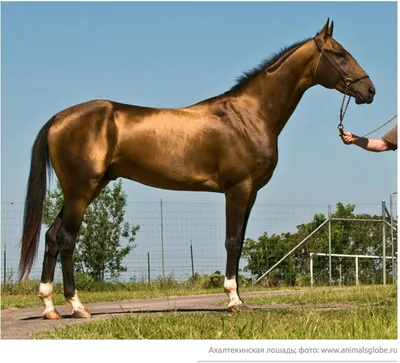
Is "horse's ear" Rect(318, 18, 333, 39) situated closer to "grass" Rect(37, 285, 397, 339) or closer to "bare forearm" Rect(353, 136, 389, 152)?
"bare forearm" Rect(353, 136, 389, 152)

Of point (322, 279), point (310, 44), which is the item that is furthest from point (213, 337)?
point (322, 279)

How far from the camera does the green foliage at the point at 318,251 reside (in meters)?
17.3

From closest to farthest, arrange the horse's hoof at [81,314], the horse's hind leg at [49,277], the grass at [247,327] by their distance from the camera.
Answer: the grass at [247,327], the horse's hoof at [81,314], the horse's hind leg at [49,277]

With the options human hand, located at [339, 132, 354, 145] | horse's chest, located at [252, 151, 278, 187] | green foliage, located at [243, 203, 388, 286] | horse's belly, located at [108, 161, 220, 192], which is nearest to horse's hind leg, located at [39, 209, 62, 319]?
horse's belly, located at [108, 161, 220, 192]

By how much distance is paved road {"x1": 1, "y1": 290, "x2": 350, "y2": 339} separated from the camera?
24.1ft

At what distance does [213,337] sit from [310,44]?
405 cm

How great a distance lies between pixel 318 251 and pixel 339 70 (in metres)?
10.4

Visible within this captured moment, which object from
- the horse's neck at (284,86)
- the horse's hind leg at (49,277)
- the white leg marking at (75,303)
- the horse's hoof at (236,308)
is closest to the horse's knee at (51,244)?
the horse's hind leg at (49,277)

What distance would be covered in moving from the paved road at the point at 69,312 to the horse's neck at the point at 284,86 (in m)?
2.27

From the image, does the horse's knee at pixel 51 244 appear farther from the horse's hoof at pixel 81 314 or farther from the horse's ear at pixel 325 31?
the horse's ear at pixel 325 31

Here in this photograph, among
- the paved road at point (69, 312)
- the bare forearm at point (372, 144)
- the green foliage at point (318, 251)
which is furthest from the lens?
the green foliage at point (318, 251)

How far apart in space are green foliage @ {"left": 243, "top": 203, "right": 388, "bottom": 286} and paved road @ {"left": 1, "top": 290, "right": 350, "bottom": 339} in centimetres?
567

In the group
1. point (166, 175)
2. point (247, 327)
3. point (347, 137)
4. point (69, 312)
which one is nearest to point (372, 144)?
point (347, 137)

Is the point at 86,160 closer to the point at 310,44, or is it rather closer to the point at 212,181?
the point at 212,181
